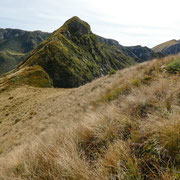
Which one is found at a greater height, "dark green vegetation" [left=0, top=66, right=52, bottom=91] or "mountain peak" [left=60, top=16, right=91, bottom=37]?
"mountain peak" [left=60, top=16, right=91, bottom=37]

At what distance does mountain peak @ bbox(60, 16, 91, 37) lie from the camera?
232 feet

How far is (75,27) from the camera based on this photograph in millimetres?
73188

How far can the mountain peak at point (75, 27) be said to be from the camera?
7056 cm

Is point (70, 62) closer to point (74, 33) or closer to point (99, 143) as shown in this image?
point (74, 33)

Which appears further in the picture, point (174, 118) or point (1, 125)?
point (1, 125)

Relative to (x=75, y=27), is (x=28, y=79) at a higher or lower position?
lower

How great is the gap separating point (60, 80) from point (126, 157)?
143 ft

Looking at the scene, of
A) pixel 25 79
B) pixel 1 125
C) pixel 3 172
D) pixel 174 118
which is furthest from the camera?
pixel 25 79

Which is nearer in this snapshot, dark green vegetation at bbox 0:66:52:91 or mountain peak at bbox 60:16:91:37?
dark green vegetation at bbox 0:66:52:91

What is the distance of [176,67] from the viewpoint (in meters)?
6.02

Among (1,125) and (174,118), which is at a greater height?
(174,118)

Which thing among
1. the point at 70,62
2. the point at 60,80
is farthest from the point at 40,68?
the point at 70,62

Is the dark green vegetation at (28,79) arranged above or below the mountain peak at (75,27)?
below

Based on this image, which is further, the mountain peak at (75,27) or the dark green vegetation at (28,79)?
the mountain peak at (75,27)
